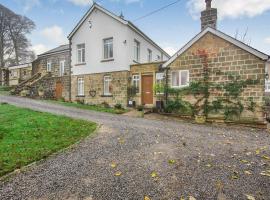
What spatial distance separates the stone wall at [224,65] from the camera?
40.4 ft

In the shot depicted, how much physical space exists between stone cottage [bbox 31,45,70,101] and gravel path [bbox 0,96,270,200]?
1613 centimetres

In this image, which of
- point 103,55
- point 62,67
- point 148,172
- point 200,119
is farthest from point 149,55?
point 148,172

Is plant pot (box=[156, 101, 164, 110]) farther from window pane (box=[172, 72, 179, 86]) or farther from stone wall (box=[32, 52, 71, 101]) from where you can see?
stone wall (box=[32, 52, 71, 101])

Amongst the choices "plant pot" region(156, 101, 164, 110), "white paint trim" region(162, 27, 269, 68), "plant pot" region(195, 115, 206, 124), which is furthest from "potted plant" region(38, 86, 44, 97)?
"plant pot" region(195, 115, 206, 124)

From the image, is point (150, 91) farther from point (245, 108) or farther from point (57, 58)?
point (57, 58)

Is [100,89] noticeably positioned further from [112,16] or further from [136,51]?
[112,16]

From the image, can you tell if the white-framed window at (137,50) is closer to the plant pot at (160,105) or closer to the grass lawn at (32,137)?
the plant pot at (160,105)

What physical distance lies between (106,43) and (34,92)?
1129 centimetres

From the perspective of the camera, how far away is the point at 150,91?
17.3 m

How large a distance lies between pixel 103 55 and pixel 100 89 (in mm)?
3008

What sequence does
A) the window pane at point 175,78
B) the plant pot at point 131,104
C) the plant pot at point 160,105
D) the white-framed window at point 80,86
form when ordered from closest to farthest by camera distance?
1. the window pane at point 175,78
2. the plant pot at point 160,105
3. the plant pot at point 131,104
4. the white-framed window at point 80,86

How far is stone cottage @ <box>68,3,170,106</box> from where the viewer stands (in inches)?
710

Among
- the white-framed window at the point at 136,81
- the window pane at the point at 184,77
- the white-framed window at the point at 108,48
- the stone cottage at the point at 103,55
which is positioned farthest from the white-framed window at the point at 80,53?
the window pane at the point at 184,77

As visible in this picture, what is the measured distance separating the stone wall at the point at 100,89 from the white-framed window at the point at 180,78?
4.20 meters
